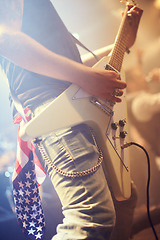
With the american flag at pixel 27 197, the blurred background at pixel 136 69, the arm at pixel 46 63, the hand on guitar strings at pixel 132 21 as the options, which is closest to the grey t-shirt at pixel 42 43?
the arm at pixel 46 63

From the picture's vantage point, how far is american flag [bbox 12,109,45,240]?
0.79 m

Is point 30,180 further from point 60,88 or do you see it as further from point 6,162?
point 6,162

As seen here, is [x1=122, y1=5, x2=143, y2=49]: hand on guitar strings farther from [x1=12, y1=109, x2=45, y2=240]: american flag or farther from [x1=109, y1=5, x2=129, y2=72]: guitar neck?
[x1=12, y1=109, x2=45, y2=240]: american flag

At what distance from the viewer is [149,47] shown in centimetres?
149

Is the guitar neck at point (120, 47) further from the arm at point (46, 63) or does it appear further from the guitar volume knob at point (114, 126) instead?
the guitar volume knob at point (114, 126)

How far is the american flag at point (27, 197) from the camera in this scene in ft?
2.59

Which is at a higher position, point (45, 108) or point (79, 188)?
point (45, 108)

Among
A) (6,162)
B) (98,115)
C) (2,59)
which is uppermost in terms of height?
(2,59)

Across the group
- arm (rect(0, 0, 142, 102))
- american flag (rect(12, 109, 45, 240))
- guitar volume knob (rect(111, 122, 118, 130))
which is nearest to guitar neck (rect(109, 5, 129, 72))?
arm (rect(0, 0, 142, 102))

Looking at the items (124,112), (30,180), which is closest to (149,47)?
(124,112)

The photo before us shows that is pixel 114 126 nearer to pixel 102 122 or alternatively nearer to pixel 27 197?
pixel 102 122

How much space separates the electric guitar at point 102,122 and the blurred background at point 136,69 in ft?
2.22

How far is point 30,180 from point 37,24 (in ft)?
2.04

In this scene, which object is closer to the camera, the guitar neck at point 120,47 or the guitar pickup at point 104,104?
the guitar pickup at point 104,104
